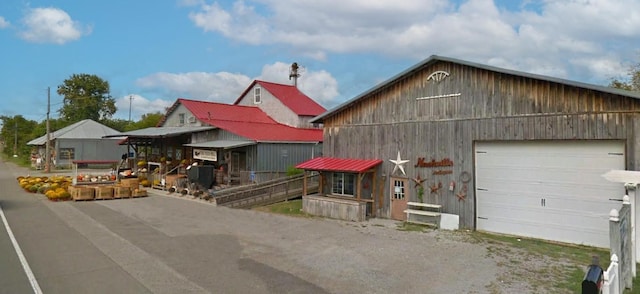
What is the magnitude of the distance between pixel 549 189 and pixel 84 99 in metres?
82.3

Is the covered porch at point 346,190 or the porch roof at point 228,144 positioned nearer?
the covered porch at point 346,190

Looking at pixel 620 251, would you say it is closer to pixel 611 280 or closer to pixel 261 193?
pixel 611 280

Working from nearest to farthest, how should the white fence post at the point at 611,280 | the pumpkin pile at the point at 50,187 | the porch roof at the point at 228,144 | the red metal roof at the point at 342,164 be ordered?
the white fence post at the point at 611,280
the red metal roof at the point at 342,164
the pumpkin pile at the point at 50,187
the porch roof at the point at 228,144

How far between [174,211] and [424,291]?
12.0m

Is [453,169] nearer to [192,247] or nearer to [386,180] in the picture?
[386,180]

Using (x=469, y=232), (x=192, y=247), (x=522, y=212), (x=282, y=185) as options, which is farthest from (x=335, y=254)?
(x=282, y=185)

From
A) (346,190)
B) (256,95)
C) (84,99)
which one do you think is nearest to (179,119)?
(256,95)

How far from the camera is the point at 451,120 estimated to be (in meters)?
13.9

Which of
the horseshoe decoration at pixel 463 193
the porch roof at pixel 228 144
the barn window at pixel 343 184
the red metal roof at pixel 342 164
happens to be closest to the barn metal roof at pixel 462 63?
the red metal roof at pixel 342 164

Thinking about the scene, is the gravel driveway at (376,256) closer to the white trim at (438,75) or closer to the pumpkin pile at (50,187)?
the white trim at (438,75)

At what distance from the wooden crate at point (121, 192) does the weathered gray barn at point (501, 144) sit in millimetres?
12009

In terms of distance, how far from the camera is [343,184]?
56.6 ft

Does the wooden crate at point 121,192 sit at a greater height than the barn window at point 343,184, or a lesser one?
lesser

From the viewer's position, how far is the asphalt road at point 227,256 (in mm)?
7727
